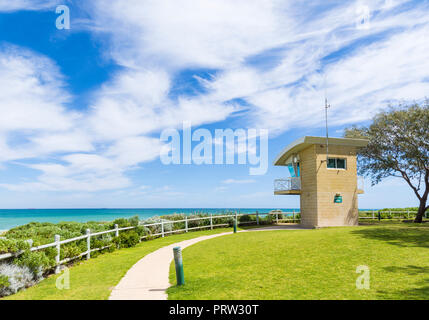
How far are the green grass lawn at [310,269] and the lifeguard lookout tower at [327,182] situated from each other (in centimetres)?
884

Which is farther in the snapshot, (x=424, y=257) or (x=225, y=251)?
(x=225, y=251)

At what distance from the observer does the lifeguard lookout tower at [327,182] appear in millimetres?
21375

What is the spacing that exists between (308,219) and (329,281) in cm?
1603

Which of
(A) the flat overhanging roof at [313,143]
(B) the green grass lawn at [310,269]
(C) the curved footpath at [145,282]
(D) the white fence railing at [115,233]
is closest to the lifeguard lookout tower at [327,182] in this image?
(A) the flat overhanging roof at [313,143]

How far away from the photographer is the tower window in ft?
72.4

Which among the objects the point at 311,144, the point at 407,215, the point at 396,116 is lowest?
the point at 407,215

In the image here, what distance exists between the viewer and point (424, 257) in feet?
29.2

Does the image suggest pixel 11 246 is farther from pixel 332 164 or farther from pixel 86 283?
pixel 332 164

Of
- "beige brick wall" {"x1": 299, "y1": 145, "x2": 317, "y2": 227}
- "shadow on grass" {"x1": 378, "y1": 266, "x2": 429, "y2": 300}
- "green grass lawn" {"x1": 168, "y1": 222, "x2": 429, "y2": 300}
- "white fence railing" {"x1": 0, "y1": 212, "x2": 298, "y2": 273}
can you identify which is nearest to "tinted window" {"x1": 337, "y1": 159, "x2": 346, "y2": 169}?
"beige brick wall" {"x1": 299, "y1": 145, "x2": 317, "y2": 227}

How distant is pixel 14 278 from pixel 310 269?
7.49 meters

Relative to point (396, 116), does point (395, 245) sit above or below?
below
